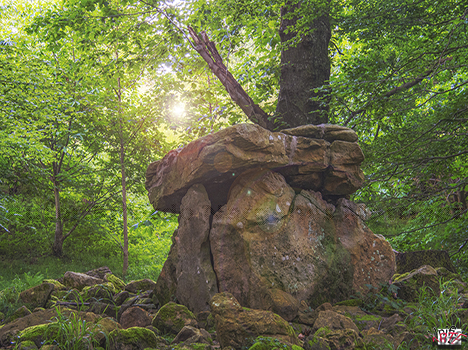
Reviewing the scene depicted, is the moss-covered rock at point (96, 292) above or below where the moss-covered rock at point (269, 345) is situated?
above

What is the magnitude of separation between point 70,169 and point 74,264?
109 inches

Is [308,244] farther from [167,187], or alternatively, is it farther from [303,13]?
[303,13]

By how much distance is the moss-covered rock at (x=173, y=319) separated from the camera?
3.59m

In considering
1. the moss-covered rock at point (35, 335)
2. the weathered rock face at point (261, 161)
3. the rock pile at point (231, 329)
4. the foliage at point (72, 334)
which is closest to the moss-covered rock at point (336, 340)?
the rock pile at point (231, 329)

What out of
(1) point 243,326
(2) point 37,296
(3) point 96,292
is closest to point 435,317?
(1) point 243,326

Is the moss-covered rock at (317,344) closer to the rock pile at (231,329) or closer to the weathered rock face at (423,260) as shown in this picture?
the rock pile at (231,329)

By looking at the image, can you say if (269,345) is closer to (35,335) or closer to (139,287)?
(35,335)

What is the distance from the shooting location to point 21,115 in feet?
24.1

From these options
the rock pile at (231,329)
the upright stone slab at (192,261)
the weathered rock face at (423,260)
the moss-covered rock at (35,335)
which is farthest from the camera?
the weathered rock face at (423,260)

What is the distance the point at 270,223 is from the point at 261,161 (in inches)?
34.0

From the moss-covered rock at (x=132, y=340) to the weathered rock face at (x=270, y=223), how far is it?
1.16 meters

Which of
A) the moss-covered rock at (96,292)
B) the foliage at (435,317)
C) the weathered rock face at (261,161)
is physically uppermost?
the weathered rock face at (261,161)

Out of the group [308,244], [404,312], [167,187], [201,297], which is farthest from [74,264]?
[404,312]

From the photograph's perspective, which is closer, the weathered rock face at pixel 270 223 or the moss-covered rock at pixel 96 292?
the weathered rock face at pixel 270 223
